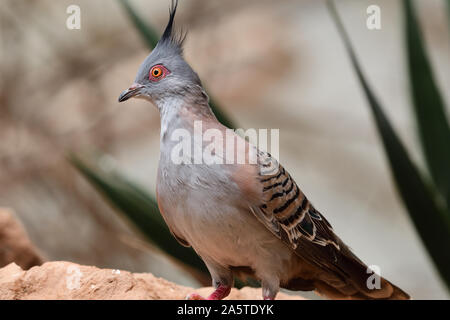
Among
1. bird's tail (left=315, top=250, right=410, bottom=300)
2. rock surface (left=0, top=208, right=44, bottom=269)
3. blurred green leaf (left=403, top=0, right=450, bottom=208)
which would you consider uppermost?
blurred green leaf (left=403, top=0, right=450, bottom=208)

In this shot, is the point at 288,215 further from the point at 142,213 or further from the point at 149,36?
the point at 149,36

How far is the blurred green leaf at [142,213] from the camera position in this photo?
3.87 m

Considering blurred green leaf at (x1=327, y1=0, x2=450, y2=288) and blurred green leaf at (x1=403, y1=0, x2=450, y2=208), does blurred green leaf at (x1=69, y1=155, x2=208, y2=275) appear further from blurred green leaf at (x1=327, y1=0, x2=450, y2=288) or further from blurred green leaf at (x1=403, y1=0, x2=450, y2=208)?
blurred green leaf at (x1=403, y1=0, x2=450, y2=208)

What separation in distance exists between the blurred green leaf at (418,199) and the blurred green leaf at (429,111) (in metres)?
0.35

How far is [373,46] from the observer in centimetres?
903

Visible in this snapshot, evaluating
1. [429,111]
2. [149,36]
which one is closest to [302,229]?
[429,111]

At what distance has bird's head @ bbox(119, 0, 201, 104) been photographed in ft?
9.04

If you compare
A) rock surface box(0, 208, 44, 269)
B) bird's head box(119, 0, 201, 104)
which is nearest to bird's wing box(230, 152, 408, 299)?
bird's head box(119, 0, 201, 104)

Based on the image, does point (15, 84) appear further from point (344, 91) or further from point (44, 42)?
point (344, 91)

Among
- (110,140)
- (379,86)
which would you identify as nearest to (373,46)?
(379,86)

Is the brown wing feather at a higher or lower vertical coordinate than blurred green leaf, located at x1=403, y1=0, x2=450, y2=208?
lower

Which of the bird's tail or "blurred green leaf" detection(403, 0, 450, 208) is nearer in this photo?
the bird's tail

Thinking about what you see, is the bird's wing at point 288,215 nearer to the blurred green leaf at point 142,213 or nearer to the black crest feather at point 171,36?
the black crest feather at point 171,36

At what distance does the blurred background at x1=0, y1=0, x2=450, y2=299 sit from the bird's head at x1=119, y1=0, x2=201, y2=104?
344cm
